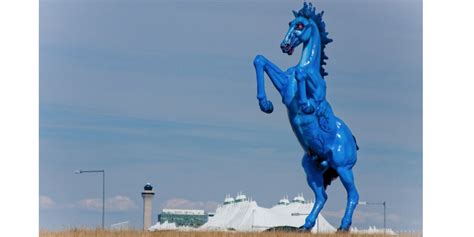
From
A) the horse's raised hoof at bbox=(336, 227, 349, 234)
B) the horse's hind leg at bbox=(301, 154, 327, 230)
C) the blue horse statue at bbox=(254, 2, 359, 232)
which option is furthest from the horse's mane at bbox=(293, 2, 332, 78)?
the horse's raised hoof at bbox=(336, 227, 349, 234)

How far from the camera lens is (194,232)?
13422 millimetres

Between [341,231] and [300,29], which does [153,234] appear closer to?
[341,231]

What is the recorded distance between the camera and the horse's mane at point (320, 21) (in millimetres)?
13836

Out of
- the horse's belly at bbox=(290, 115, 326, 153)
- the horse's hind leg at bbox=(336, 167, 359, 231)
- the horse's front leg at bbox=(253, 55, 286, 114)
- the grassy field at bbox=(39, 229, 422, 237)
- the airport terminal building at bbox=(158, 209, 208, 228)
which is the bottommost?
the grassy field at bbox=(39, 229, 422, 237)

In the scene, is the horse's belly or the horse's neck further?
the horse's neck

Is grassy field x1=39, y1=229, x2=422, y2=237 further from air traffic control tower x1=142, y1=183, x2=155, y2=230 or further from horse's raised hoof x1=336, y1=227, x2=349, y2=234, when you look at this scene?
air traffic control tower x1=142, y1=183, x2=155, y2=230

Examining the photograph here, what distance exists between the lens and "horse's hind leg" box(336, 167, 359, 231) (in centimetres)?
1383

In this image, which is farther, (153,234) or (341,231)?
(341,231)

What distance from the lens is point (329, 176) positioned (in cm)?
1412

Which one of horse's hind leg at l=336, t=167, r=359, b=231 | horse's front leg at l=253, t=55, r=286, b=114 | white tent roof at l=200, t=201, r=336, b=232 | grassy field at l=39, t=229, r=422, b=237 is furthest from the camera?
white tent roof at l=200, t=201, r=336, b=232

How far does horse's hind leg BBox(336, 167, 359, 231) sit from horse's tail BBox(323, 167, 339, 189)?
175 millimetres

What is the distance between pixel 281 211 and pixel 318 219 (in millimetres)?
1286

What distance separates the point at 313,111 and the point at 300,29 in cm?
97

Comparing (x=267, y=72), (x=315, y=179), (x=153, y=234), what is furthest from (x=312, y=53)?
(x=153, y=234)
